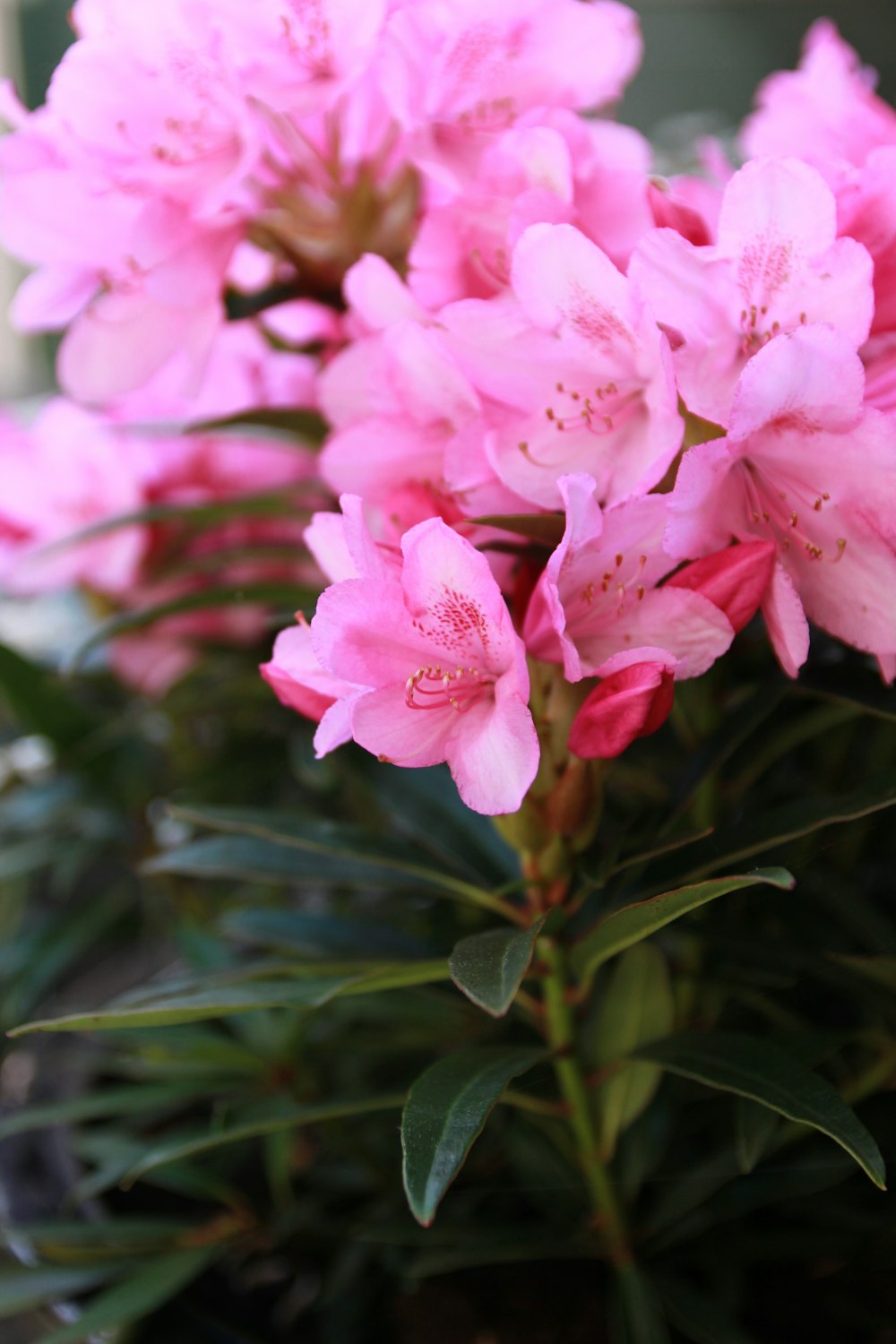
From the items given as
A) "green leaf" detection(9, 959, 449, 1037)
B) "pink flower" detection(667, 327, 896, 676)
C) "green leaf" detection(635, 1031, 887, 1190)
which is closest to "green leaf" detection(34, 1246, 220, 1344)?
"green leaf" detection(9, 959, 449, 1037)

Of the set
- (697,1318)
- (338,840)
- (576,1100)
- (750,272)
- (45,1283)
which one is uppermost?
(750,272)

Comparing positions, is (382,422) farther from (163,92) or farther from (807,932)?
(807,932)

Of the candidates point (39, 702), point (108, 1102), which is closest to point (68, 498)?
point (39, 702)

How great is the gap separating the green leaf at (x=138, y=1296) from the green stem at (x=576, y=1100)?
11.6 inches

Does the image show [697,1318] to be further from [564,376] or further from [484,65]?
[484,65]

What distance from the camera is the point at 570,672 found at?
0.42 m

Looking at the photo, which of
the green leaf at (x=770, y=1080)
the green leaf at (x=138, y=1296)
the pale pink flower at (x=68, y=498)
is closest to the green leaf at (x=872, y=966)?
the green leaf at (x=770, y=1080)

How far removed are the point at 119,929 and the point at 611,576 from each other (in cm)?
87

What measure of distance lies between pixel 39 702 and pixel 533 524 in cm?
66

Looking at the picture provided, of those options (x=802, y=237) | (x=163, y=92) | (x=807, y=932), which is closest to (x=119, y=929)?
(x=807, y=932)

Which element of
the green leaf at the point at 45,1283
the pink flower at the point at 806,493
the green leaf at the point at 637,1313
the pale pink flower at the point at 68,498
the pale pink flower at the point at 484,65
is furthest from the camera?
the pale pink flower at the point at 68,498

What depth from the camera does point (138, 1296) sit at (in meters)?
0.75

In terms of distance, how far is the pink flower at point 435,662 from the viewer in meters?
0.40

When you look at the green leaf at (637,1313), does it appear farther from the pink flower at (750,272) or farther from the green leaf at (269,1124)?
the pink flower at (750,272)
